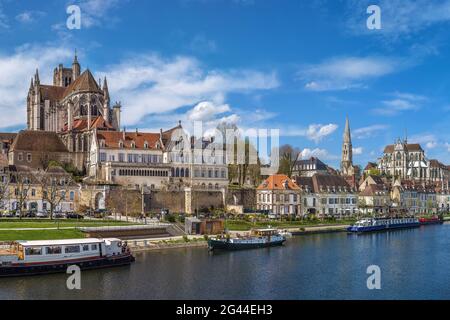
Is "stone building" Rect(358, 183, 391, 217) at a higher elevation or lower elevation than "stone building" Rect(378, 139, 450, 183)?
lower

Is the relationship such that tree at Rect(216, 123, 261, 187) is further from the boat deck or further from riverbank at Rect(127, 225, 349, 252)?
the boat deck

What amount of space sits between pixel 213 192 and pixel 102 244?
42223mm

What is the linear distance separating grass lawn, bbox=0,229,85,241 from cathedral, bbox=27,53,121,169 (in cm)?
3477

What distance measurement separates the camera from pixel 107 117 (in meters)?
104

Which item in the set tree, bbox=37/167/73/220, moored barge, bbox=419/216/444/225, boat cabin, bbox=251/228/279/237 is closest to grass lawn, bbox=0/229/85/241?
tree, bbox=37/167/73/220

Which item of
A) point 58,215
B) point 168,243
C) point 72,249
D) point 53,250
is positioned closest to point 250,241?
point 168,243

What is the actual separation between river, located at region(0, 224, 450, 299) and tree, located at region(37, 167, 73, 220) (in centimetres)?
2585

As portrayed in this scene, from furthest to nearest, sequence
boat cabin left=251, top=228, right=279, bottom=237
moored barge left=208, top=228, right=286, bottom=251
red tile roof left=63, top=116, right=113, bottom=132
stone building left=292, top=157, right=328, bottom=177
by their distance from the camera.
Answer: stone building left=292, top=157, right=328, bottom=177, red tile roof left=63, top=116, right=113, bottom=132, boat cabin left=251, top=228, right=279, bottom=237, moored barge left=208, top=228, right=286, bottom=251

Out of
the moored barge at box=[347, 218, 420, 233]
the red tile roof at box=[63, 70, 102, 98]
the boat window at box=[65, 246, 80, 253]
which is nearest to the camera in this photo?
the boat window at box=[65, 246, 80, 253]

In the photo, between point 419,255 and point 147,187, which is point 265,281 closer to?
point 419,255

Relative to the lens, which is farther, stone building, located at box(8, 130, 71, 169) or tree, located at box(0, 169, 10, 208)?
stone building, located at box(8, 130, 71, 169)

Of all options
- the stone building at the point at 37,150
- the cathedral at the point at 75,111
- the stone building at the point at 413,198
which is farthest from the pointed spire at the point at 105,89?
the stone building at the point at 413,198

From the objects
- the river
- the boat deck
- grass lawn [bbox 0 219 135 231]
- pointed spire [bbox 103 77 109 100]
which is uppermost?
pointed spire [bbox 103 77 109 100]

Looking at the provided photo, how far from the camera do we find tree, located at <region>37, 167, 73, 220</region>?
78312 mm
